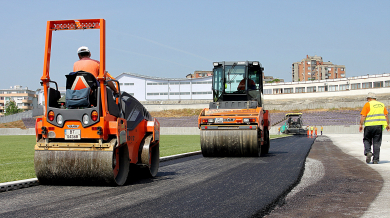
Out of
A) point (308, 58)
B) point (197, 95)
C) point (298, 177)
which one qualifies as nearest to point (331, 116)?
point (197, 95)

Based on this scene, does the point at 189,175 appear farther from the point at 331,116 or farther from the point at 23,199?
the point at 331,116

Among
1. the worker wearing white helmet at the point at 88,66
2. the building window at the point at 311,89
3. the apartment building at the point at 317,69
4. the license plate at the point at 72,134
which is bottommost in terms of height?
the license plate at the point at 72,134

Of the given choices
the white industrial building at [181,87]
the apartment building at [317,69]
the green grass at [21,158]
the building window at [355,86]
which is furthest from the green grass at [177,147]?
the apartment building at [317,69]

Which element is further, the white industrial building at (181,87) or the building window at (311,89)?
the building window at (311,89)

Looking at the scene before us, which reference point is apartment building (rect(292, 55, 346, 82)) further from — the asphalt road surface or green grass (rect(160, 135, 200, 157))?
the asphalt road surface

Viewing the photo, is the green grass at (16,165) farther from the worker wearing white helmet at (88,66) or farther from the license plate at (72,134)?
the worker wearing white helmet at (88,66)

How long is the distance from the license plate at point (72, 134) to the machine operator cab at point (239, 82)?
28.0ft

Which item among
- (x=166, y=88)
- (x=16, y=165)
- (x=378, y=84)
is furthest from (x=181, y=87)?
(x=16, y=165)

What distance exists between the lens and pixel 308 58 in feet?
504

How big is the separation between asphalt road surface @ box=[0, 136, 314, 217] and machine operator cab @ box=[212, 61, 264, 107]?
6494mm

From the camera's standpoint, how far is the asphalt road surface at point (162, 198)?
4.61 meters

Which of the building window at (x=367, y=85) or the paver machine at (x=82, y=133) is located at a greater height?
the building window at (x=367, y=85)

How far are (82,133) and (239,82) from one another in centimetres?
874

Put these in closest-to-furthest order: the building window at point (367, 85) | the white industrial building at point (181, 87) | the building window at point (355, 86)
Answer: the building window at point (367, 85)
the white industrial building at point (181, 87)
the building window at point (355, 86)
